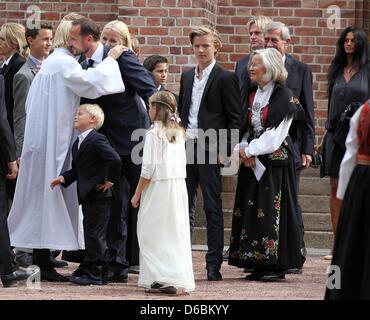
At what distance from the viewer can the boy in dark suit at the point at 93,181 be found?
364 inches

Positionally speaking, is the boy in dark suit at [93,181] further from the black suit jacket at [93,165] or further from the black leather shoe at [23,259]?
the black leather shoe at [23,259]

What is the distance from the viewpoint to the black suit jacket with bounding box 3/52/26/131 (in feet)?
35.2

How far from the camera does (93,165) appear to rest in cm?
928

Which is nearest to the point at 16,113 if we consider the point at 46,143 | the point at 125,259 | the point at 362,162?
the point at 46,143

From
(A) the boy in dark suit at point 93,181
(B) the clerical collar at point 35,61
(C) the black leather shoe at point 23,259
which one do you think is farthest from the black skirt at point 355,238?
(B) the clerical collar at point 35,61

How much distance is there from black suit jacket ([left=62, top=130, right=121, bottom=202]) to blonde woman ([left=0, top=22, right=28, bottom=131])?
1.63 m

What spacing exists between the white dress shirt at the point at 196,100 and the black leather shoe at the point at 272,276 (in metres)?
1.28

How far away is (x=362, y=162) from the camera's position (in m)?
7.05

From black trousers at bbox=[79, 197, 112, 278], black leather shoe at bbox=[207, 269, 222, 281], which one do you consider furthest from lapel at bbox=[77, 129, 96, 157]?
black leather shoe at bbox=[207, 269, 222, 281]

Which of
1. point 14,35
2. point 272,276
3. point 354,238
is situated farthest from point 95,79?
point 354,238

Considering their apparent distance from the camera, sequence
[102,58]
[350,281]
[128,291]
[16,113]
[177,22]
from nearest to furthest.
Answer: [350,281] < [128,291] < [102,58] < [16,113] < [177,22]

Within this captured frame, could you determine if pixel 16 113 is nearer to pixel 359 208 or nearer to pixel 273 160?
pixel 273 160

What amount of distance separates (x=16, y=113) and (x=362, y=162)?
168 inches

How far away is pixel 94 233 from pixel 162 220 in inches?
23.9
